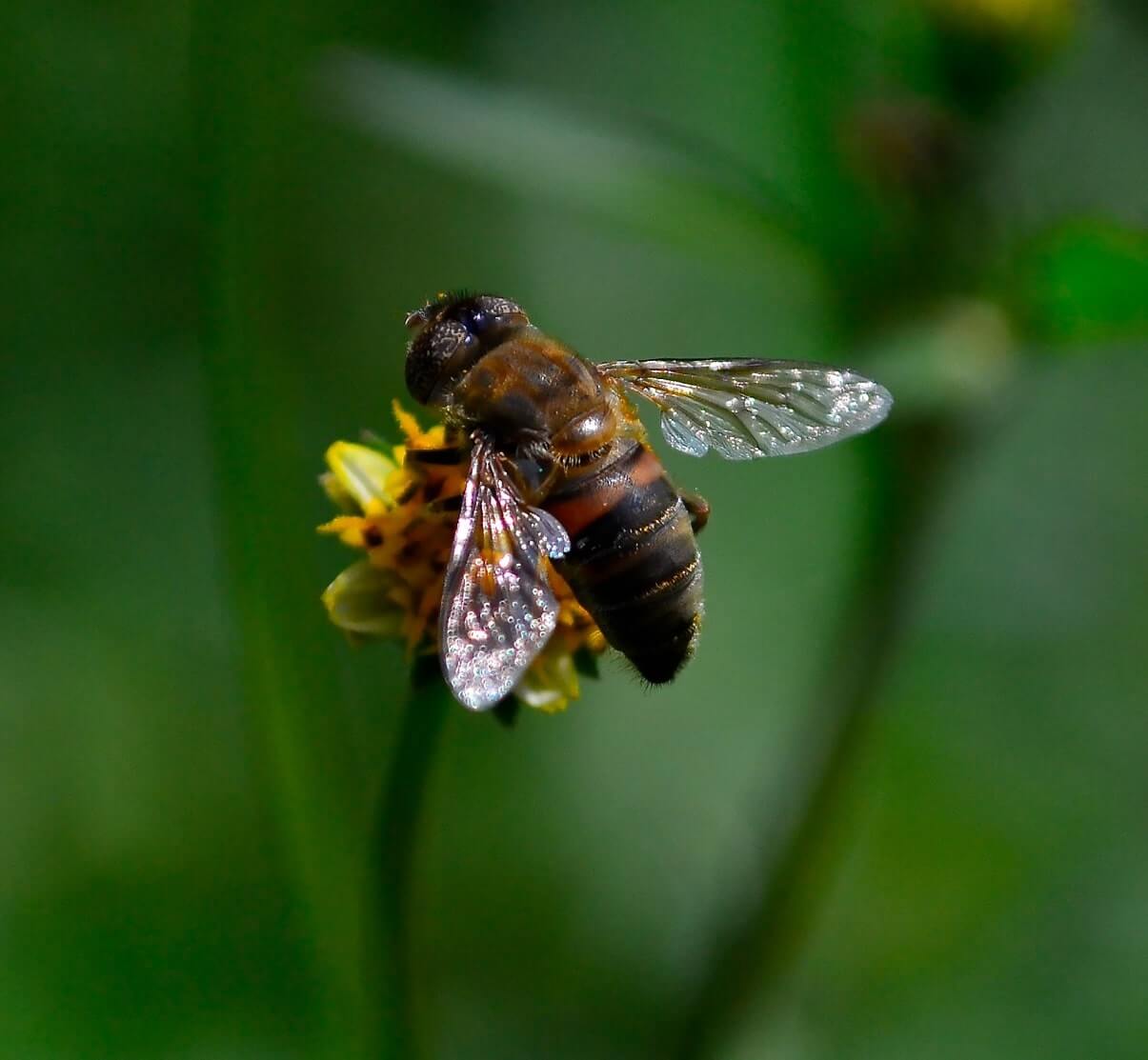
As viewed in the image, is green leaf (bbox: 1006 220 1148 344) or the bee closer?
the bee

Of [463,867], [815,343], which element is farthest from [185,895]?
Result: [815,343]

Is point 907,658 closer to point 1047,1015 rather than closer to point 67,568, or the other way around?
point 1047,1015

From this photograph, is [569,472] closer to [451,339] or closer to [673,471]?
[451,339]

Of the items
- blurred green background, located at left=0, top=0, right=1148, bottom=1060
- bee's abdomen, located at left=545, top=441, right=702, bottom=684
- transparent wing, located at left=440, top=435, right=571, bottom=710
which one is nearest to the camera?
transparent wing, located at left=440, top=435, right=571, bottom=710

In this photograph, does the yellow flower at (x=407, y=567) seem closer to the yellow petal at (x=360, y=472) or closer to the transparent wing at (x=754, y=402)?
the yellow petal at (x=360, y=472)

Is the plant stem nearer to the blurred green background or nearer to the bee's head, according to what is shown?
the blurred green background

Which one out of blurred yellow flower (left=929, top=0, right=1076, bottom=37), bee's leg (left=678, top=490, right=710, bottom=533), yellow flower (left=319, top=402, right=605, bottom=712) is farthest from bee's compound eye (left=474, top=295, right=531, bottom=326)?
blurred yellow flower (left=929, top=0, right=1076, bottom=37)

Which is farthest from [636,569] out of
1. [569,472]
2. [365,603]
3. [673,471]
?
[673,471]
